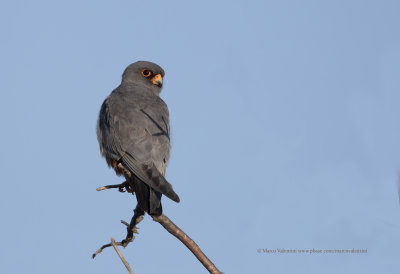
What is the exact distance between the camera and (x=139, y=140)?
497cm

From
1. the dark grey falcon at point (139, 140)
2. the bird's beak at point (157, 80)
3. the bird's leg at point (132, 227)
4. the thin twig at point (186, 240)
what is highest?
the bird's beak at point (157, 80)

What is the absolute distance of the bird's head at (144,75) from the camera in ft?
22.1

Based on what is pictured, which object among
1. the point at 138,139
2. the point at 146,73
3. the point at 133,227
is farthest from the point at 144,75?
the point at 133,227

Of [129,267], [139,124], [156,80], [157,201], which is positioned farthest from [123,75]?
[129,267]

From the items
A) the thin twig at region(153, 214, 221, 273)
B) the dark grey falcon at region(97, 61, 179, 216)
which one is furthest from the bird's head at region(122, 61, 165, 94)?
the thin twig at region(153, 214, 221, 273)

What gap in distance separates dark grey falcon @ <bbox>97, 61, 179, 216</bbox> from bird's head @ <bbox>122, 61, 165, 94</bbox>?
1.87ft

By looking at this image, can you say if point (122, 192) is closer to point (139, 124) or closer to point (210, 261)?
point (139, 124)

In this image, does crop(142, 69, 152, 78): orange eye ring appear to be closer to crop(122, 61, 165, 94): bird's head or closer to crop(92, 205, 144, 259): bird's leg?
crop(122, 61, 165, 94): bird's head

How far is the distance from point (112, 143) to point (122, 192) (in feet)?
1.62

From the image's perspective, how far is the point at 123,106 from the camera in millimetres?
5418

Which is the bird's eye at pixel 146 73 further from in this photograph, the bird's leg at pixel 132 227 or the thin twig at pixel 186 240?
the thin twig at pixel 186 240

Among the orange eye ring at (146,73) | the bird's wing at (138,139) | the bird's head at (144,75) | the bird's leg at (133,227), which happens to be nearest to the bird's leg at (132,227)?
the bird's leg at (133,227)

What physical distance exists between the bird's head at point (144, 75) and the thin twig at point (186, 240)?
3326 mm

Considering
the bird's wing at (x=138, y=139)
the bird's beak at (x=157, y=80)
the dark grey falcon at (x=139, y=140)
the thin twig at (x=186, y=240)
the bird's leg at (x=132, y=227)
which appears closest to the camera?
the thin twig at (x=186, y=240)
